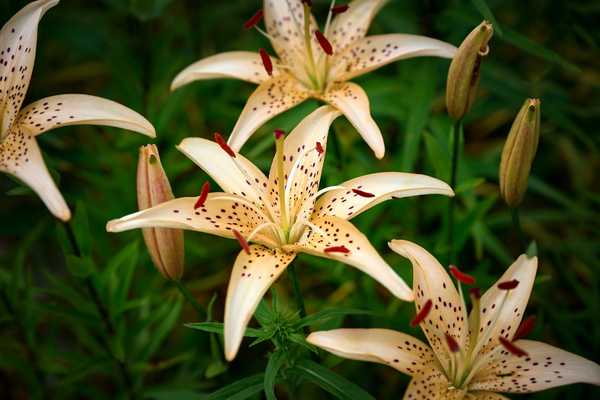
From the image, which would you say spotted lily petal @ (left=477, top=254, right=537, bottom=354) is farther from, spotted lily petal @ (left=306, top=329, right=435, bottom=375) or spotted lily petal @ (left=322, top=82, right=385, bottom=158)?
spotted lily petal @ (left=322, top=82, right=385, bottom=158)

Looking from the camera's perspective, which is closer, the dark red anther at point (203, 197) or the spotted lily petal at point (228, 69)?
the dark red anther at point (203, 197)

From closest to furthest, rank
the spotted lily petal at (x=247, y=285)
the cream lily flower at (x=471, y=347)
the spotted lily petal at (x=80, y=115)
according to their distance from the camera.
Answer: the spotted lily petal at (x=247, y=285) < the cream lily flower at (x=471, y=347) < the spotted lily petal at (x=80, y=115)

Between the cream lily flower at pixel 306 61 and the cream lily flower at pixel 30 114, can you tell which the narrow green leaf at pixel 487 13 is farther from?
the cream lily flower at pixel 30 114

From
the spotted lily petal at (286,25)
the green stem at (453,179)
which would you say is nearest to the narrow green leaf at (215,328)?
the green stem at (453,179)

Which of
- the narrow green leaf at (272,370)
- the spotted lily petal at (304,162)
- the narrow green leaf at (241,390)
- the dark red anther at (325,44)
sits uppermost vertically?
the dark red anther at (325,44)

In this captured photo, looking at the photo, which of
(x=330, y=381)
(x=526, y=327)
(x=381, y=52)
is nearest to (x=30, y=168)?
(x=330, y=381)

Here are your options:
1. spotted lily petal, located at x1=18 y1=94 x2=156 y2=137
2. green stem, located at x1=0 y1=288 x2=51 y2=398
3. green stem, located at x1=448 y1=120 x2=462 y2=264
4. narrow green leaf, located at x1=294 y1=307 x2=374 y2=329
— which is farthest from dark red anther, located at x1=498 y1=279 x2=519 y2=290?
green stem, located at x1=0 y1=288 x2=51 y2=398

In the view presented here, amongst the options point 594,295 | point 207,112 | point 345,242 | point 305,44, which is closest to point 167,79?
point 207,112
